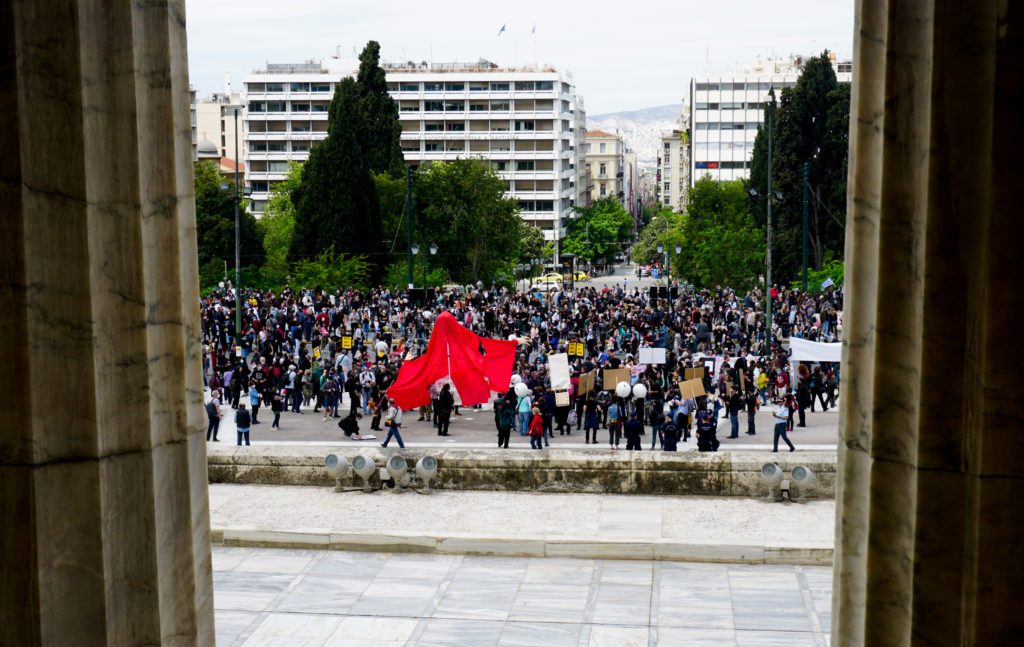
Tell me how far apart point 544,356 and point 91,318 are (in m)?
28.3

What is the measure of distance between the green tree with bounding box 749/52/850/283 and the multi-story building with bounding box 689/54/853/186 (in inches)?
2629

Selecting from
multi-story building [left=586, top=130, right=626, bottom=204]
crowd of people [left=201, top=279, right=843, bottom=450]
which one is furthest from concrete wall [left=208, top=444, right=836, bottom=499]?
multi-story building [left=586, top=130, right=626, bottom=204]

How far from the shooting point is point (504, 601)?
1363 centimetres

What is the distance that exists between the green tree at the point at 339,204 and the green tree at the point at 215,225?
6501mm

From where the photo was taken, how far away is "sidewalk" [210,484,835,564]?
590 inches

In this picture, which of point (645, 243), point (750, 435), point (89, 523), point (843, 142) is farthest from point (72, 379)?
point (645, 243)

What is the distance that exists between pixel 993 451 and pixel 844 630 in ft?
4.17

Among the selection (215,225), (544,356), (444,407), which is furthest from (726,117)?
(444,407)

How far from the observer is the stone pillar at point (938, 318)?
15.7 ft

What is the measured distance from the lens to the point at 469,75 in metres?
113

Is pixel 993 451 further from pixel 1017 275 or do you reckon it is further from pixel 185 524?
pixel 185 524

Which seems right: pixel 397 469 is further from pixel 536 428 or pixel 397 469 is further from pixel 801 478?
pixel 801 478

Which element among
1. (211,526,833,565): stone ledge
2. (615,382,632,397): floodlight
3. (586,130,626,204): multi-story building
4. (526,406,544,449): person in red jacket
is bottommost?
(211,526,833,565): stone ledge

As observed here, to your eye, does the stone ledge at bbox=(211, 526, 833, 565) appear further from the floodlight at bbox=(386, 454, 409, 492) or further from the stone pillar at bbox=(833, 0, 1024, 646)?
the stone pillar at bbox=(833, 0, 1024, 646)
